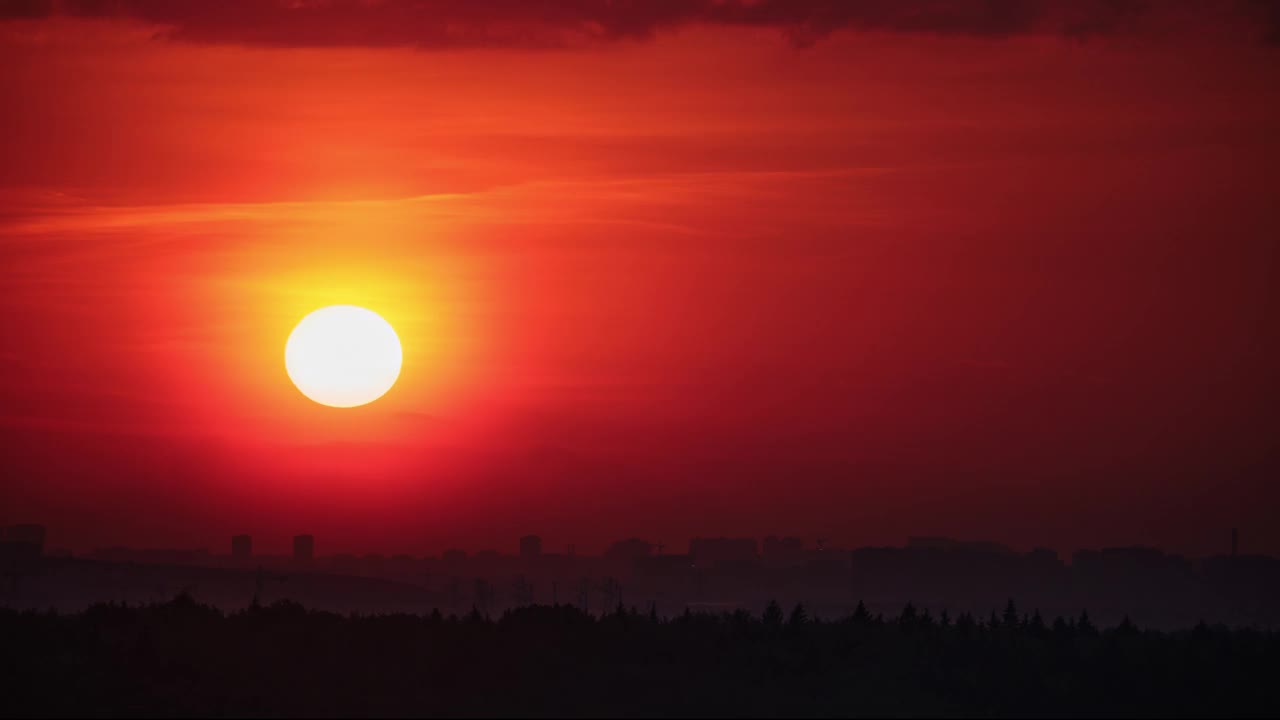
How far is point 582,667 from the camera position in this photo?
60219 millimetres

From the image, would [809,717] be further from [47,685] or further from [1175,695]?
[47,685]

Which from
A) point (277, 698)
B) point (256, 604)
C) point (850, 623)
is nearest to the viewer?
point (277, 698)

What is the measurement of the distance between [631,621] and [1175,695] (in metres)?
17.9

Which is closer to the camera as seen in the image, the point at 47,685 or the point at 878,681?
the point at 47,685

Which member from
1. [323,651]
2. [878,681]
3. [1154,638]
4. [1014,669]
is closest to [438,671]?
[323,651]

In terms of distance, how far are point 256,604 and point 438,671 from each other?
9158 mm

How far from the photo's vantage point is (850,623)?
2771 inches

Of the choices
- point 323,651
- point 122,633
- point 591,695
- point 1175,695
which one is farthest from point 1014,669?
point 122,633

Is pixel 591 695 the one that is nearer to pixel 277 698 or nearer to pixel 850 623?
pixel 277 698

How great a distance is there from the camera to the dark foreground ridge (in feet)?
184

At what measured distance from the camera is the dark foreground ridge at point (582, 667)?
184ft

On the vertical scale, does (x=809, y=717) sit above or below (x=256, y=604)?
below

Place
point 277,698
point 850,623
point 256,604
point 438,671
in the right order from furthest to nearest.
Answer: point 850,623 → point 256,604 → point 438,671 → point 277,698

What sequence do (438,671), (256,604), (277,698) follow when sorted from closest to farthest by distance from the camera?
(277,698)
(438,671)
(256,604)
